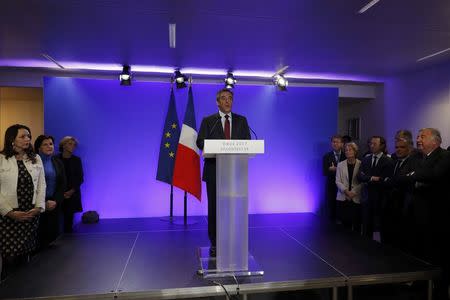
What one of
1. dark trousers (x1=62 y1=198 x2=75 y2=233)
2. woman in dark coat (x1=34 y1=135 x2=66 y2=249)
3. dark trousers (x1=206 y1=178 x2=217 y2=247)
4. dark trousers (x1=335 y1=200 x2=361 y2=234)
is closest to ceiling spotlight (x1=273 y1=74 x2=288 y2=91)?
dark trousers (x1=335 y1=200 x2=361 y2=234)

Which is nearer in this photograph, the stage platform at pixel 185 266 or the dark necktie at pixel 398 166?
the stage platform at pixel 185 266

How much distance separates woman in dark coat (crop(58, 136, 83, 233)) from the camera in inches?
176

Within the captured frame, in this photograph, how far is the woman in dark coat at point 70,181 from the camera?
446cm

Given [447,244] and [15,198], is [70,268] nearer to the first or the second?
[15,198]

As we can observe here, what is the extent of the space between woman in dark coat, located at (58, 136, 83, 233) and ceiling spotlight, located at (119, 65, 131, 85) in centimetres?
124

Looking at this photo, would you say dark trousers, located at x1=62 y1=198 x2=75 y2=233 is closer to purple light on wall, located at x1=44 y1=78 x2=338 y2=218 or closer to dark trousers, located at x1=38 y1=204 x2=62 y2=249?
dark trousers, located at x1=38 y1=204 x2=62 y2=249

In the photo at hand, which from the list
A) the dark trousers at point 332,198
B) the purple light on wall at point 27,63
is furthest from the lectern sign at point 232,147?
the purple light on wall at point 27,63

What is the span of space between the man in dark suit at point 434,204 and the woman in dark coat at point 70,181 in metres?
4.30

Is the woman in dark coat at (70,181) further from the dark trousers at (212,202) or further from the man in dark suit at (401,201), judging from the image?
the man in dark suit at (401,201)

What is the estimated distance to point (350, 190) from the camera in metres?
4.21

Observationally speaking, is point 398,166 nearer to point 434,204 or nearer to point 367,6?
point 434,204

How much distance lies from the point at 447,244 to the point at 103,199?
4912 mm

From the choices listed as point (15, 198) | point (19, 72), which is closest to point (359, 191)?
point (15, 198)

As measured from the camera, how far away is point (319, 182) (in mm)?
6086
